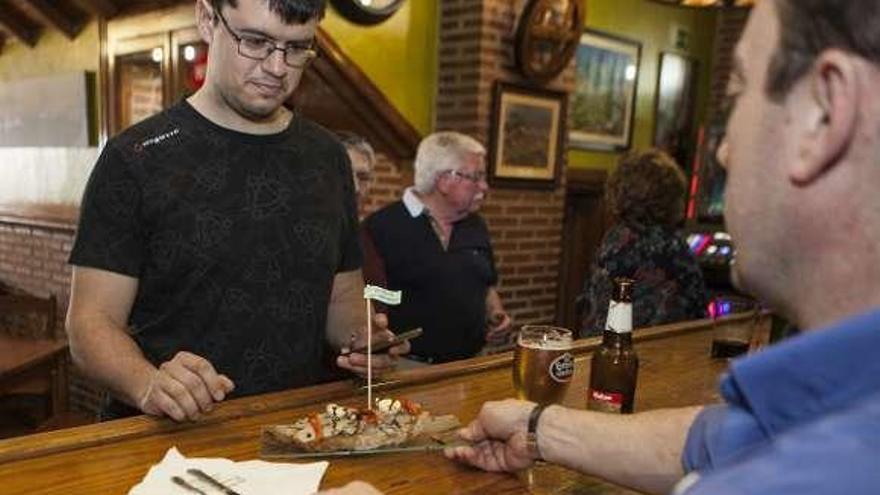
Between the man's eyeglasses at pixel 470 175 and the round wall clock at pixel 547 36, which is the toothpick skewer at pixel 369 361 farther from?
the round wall clock at pixel 547 36

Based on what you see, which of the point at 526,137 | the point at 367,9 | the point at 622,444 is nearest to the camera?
the point at 622,444

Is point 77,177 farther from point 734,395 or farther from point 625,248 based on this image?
point 734,395

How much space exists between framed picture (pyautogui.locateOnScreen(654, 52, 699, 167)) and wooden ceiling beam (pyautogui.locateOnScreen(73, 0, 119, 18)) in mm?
4514

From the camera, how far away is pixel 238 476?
3.47 feet

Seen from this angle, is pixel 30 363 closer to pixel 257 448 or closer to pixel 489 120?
pixel 257 448

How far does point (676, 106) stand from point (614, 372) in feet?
19.8

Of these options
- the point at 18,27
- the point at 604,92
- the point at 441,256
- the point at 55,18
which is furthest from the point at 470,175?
the point at 18,27

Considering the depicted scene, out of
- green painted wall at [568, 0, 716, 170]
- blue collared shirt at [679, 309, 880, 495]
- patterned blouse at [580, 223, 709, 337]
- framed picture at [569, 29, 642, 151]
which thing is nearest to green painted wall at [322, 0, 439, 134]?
framed picture at [569, 29, 642, 151]

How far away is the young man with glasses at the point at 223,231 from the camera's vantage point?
4.95ft

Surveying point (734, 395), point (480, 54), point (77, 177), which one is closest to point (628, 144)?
point (480, 54)

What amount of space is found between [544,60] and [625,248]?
7.59 ft

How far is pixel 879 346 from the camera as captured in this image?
1.75ft

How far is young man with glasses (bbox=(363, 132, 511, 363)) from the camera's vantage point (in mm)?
3041

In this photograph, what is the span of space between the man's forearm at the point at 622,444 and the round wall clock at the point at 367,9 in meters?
3.45
